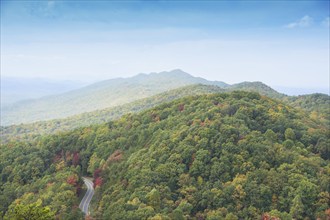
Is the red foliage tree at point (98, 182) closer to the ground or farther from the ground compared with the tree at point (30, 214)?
closer to the ground

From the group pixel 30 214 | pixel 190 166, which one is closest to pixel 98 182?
pixel 190 166

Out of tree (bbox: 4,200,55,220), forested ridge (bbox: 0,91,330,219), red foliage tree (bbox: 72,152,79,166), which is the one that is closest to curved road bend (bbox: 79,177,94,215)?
forested ridge (bbox: 0,91,330,219)

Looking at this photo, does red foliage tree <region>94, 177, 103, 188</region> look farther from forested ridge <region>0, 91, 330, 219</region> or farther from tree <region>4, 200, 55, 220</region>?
tree <region>4, 200, 55, 220</region>

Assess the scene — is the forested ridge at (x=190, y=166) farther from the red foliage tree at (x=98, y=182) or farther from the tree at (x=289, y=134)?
the red foliage tree at (x=98, y=182)

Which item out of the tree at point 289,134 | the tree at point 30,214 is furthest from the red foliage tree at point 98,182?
the tree at point 289,134

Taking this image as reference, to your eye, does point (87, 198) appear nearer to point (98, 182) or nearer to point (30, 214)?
point (98, 182)

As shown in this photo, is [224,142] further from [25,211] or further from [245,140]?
[25,211]

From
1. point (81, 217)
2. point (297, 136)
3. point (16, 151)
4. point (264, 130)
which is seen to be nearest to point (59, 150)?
point (16, 151)

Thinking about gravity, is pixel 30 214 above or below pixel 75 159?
above

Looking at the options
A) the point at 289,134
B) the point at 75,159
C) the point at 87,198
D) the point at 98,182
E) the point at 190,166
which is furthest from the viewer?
the point at 75,159
